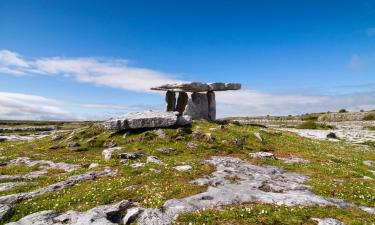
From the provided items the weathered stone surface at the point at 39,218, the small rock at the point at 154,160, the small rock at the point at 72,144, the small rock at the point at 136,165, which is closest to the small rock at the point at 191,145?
the small rock at the point at 154,160

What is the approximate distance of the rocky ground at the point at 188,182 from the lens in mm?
16203

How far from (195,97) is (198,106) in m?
1.73

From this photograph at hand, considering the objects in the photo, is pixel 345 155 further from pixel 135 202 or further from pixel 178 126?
pixel 135 202

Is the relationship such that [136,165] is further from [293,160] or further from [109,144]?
[293,160]

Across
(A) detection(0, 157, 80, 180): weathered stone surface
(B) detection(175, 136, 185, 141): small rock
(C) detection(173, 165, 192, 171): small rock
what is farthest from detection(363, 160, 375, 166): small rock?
(A) detection(0, 157, 80, 180): weathered stone surface

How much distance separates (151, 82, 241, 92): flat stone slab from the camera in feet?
181

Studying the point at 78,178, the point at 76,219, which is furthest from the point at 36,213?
the point at 78,178

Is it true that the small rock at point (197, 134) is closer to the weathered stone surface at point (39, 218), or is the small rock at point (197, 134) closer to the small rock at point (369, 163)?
the small rock at point (369, 163)

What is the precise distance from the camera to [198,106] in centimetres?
5706

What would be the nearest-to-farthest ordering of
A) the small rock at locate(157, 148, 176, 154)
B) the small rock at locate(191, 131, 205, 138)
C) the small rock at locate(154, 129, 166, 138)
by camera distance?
the small rock at locate(157, 148, 176, 154), the small rock at locate(191, 131, 205, 138), the small rock at locate(154, 129, 166, 138)

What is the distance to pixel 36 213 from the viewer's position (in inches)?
656

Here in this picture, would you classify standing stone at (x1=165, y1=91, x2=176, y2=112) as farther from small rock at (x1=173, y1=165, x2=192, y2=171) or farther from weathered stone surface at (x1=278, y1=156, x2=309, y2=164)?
small rock at (x1=173, y1=165, x2=192, y2=171)

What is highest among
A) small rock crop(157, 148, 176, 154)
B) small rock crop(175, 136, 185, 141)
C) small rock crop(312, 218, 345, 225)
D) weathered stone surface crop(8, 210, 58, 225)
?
small rock crop(175, 136, 185, 141)

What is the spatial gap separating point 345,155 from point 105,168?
25.4 metres
